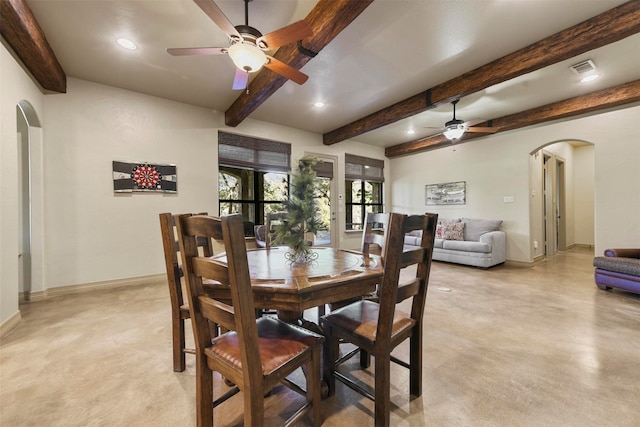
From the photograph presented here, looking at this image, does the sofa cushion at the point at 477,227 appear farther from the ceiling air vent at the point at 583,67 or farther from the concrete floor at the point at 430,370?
the ceiling air vent at the point at 583,67

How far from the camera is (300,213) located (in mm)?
1576

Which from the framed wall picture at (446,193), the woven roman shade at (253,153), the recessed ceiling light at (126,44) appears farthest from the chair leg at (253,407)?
→ the framed wall picture at (446,193)

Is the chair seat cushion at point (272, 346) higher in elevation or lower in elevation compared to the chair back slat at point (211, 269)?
lower

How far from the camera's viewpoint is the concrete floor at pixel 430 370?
133 centimetres

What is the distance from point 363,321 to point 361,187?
223 inches

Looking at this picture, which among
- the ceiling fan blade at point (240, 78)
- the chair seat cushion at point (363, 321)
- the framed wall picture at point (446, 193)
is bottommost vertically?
the chair seat cushion at point (363, 321)

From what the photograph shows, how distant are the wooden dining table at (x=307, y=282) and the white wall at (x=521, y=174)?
473 cm

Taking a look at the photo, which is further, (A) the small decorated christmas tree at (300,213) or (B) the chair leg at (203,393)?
(A) the small decorated christmas tree at (300,213)

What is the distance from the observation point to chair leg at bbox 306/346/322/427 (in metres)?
1.16

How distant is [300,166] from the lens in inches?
64.4

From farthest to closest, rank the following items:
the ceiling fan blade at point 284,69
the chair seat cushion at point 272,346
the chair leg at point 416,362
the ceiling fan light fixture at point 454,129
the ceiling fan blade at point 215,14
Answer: the ceiling fan light fixture at point 454,129 → the ceiling fan blade at point 284,69 → the ceiling fan blade at point 215,14 → the chair leg at point 416,362 → the chair seat cushion at point 272,346

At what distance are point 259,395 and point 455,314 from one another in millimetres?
2355

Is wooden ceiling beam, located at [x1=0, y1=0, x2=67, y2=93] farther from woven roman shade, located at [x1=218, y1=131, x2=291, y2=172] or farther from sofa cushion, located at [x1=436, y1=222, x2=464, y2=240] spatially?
sofa cushion, located at [x1=436, y1=222, x2=464, y2=240]

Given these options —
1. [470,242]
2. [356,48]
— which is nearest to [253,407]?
[356,48]
